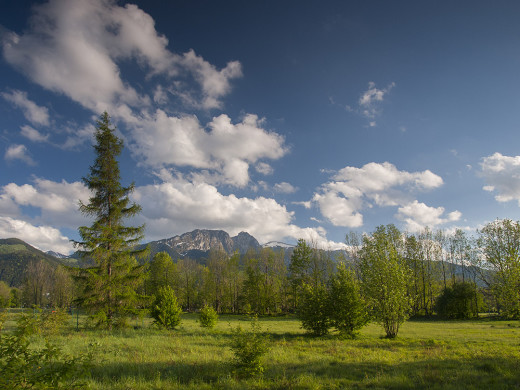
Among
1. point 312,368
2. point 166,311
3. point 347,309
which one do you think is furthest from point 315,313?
point 166,311

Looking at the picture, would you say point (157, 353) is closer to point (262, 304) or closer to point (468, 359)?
point (468, 359)

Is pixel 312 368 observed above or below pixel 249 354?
below

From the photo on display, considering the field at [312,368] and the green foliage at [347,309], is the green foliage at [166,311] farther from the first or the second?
the green foliage at [347,309]

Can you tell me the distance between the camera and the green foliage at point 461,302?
132 ft

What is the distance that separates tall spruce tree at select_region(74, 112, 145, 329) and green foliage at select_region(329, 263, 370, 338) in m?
15.9

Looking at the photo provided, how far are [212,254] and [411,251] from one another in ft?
159

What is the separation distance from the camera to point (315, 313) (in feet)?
68.0

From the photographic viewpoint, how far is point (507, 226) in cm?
2636

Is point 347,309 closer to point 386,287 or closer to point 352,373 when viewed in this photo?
point 386,287

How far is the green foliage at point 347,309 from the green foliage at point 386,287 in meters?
1.12

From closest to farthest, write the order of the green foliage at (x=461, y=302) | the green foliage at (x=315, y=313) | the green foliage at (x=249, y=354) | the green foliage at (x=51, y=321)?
the green foliage at (x=249, y=354)
the green foliage at (x=51, y=321)
the green foliage at (x=315, y=313)
the green foliage at (x=461, y=302)

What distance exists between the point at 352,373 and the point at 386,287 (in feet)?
42.5

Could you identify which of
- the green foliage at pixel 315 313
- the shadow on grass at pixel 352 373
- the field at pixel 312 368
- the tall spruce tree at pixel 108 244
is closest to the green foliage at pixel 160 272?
the tall spruce tree at pixel 108 244

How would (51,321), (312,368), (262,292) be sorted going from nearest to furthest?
(312,368) → (51,321) → (262,292)
